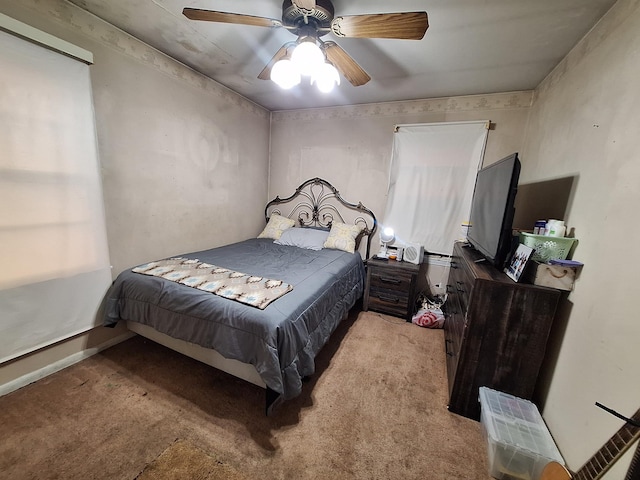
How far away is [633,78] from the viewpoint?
1169 mm

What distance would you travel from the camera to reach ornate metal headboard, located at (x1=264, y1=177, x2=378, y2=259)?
3.29 m

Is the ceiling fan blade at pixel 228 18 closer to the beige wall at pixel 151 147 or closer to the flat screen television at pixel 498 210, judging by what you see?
the beige wall at pixel 151 147

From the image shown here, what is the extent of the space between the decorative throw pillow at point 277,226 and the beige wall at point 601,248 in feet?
9.04

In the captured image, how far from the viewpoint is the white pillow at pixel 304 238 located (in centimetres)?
304

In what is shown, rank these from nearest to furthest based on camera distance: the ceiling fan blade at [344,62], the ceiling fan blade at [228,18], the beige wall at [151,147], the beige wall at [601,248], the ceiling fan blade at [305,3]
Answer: the beige wall at [601,248]
the ceiling fan blade at [305,3]
the ceiling fan blade at [228,18]
the ceiling fan blade at [344,62]
the beige wall at [151,147]

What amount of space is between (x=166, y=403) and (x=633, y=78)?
3.07m

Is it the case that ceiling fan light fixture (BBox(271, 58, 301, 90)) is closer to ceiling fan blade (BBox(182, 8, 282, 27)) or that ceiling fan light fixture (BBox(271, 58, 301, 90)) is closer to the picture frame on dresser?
ceiling fan blade (BBox(182, 8, 282, 27))

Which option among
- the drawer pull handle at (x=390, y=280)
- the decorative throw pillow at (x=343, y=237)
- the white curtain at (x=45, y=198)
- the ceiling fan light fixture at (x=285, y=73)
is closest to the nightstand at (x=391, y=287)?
the drawer pull handle at (x=390, y=280)

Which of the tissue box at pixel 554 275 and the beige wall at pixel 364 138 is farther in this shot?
the beige wall at pixel 364 138

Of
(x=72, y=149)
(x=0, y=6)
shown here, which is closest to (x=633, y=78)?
(x=72, y=149)

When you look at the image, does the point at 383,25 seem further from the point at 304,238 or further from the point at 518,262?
the point at 304,238

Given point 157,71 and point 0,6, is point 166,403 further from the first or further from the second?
point 157,71

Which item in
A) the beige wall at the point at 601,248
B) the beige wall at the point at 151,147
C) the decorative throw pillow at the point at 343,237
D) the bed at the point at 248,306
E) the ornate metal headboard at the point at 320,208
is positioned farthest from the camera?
the ornate metal headboard at the point at 320,208

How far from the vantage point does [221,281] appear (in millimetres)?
1815
